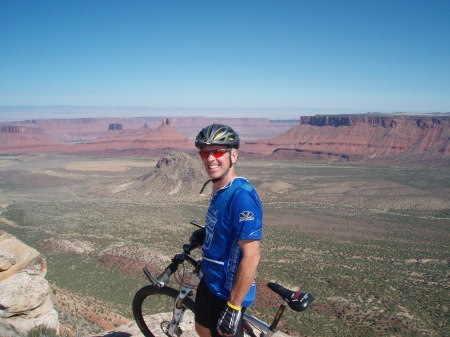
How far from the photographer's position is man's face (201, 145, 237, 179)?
3195 millimetres

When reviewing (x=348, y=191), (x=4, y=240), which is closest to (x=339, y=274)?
(x=4, y=240)

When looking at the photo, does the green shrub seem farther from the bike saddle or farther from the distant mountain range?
the distant mountain range

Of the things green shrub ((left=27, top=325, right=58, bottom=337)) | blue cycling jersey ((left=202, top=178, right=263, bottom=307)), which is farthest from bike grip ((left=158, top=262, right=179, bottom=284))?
green shrub ((left=27, top=325, right=58, bottom=337))

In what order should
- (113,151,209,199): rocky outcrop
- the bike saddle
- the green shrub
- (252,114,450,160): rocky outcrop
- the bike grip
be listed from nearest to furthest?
the bike saddle < the bike grip < the green shrub < (113,151,209,199): rocky outcrop < (252,114,450,160): rocky outcrop

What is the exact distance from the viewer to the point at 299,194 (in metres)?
49.4

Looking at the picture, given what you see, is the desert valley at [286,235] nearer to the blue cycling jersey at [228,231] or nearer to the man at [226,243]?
the man at [226,243]

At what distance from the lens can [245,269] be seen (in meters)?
2.80

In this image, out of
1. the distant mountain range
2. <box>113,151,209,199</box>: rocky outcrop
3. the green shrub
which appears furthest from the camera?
the distant mountain range

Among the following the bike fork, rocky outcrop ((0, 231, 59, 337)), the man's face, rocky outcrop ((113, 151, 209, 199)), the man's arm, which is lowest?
rocky outcrop ((113, 151, 209, 199))

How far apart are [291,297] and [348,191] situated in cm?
5173

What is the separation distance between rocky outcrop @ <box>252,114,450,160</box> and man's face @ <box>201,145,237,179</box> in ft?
314

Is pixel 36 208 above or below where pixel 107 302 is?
below

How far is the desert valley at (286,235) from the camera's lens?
44.1 feet

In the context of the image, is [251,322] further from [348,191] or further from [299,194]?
[348,191]
